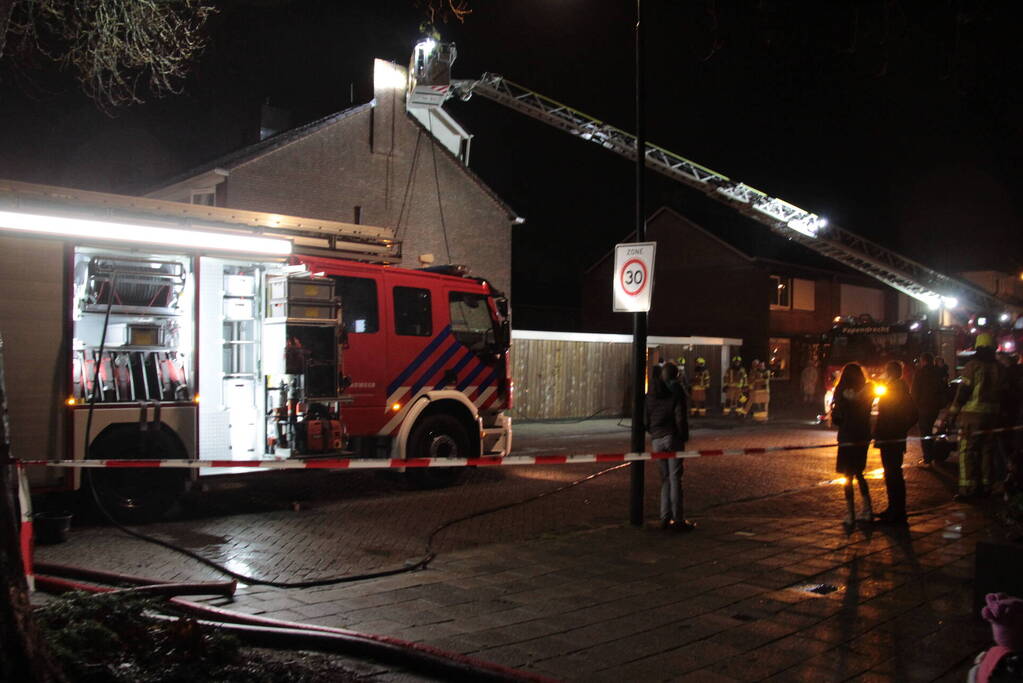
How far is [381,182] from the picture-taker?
67.8ft

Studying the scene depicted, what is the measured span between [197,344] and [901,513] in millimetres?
7736

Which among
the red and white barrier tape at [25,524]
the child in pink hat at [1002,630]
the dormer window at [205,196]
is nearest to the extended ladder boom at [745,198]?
the dormer window at [205,196]

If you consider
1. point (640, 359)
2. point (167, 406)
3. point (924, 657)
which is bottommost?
point (924, 657)

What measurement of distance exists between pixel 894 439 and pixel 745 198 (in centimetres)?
1712

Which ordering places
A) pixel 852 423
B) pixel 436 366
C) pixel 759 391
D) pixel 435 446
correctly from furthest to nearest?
pixel 759 391 → pixel 436 366 → pixel 435 446 → pixel 852 423

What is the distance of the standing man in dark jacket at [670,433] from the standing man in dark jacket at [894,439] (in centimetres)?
225

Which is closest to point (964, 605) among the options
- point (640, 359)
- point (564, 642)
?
point (564, 642)

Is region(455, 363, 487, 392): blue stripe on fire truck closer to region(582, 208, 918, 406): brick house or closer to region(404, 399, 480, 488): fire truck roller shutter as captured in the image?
region(404, 399, 480, 488): fire truck roller shutter

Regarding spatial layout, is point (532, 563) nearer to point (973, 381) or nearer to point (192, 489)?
point (192, 489)

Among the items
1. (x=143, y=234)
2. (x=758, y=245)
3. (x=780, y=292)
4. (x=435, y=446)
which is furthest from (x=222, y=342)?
(x=780, y=292)

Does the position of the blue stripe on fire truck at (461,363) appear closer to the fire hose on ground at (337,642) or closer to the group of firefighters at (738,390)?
the fire hose on ground at (337,642)

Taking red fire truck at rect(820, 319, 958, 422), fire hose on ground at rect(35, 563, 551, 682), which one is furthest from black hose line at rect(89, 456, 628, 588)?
red fire truck at rect(820, 319, 958, 422)

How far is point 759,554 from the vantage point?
299 inches

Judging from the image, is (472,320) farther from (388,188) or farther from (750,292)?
(750,292)
